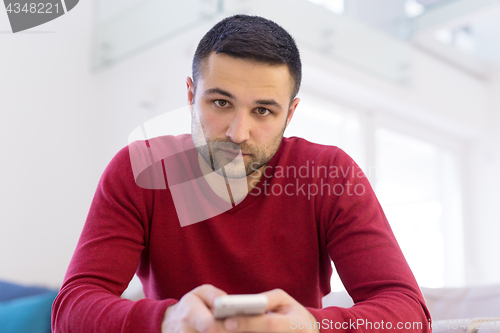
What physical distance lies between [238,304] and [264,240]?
44 cm

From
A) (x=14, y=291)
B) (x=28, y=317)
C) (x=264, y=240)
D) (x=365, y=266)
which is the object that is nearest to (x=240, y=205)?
(x=264, y=240)

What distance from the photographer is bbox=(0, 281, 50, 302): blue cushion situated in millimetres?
2091

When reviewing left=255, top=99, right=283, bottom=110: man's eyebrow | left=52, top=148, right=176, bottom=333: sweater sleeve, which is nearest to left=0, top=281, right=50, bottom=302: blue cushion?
left=52, top=148, right=176, bottom=333: sweater sleeve

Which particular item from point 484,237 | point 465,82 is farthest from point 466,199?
point 465,82

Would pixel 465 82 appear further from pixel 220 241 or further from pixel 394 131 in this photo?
pixel 220 241

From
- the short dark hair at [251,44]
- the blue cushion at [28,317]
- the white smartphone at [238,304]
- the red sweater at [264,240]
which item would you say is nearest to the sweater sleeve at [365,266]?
the red sweater at [264,240]

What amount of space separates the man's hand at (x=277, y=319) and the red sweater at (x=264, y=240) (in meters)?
0.21

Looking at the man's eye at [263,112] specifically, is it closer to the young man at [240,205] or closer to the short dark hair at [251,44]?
the young man at [240,205]

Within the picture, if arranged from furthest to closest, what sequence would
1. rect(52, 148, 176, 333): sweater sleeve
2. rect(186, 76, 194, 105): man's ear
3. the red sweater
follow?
rect(186, 76, 194, 105): man's ear, the red sweater, rect(52, 148, 176, 333): sweater sleeve

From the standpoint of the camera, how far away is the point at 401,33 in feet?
11.2

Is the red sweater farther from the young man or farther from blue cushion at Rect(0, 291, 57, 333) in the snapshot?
blue cushion at Rect(0, 291, 57, 333)

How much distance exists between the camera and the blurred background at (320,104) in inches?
100

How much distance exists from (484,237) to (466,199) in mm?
381

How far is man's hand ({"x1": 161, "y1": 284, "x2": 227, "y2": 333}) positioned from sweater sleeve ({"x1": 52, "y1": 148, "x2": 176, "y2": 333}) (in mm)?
23
